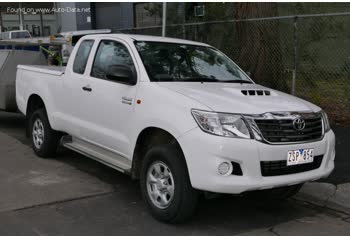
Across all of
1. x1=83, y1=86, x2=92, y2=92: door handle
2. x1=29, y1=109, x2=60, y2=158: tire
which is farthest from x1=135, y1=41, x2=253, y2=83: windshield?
x1=29, y1=109, x2=60, y2=158: tire

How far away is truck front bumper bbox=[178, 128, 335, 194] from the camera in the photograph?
4.06 m

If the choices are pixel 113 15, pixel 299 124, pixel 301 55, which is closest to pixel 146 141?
pixel 299 124

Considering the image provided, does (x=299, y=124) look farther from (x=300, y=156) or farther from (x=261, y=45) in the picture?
(x=261, y=45)

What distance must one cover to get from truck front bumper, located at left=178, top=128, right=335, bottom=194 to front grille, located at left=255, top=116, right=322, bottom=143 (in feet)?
0.31

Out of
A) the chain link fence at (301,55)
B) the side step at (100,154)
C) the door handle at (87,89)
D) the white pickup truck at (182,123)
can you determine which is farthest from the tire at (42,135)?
the chain link fence at (301,55)

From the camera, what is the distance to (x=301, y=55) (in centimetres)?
1009

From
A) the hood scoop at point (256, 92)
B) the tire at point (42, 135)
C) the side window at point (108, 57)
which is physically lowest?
the tire at point (42, 135)

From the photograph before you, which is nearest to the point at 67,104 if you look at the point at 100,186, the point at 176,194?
the point at 100,186

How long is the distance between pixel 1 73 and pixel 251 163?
22.6 feet

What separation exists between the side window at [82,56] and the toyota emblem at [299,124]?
2.97m

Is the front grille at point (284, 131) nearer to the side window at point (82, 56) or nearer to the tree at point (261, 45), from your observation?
the side window at point (82, 56)

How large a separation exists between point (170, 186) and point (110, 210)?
857 millimetres

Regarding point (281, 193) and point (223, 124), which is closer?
point (223, 124)

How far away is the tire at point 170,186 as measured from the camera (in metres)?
Answer: 4.27
